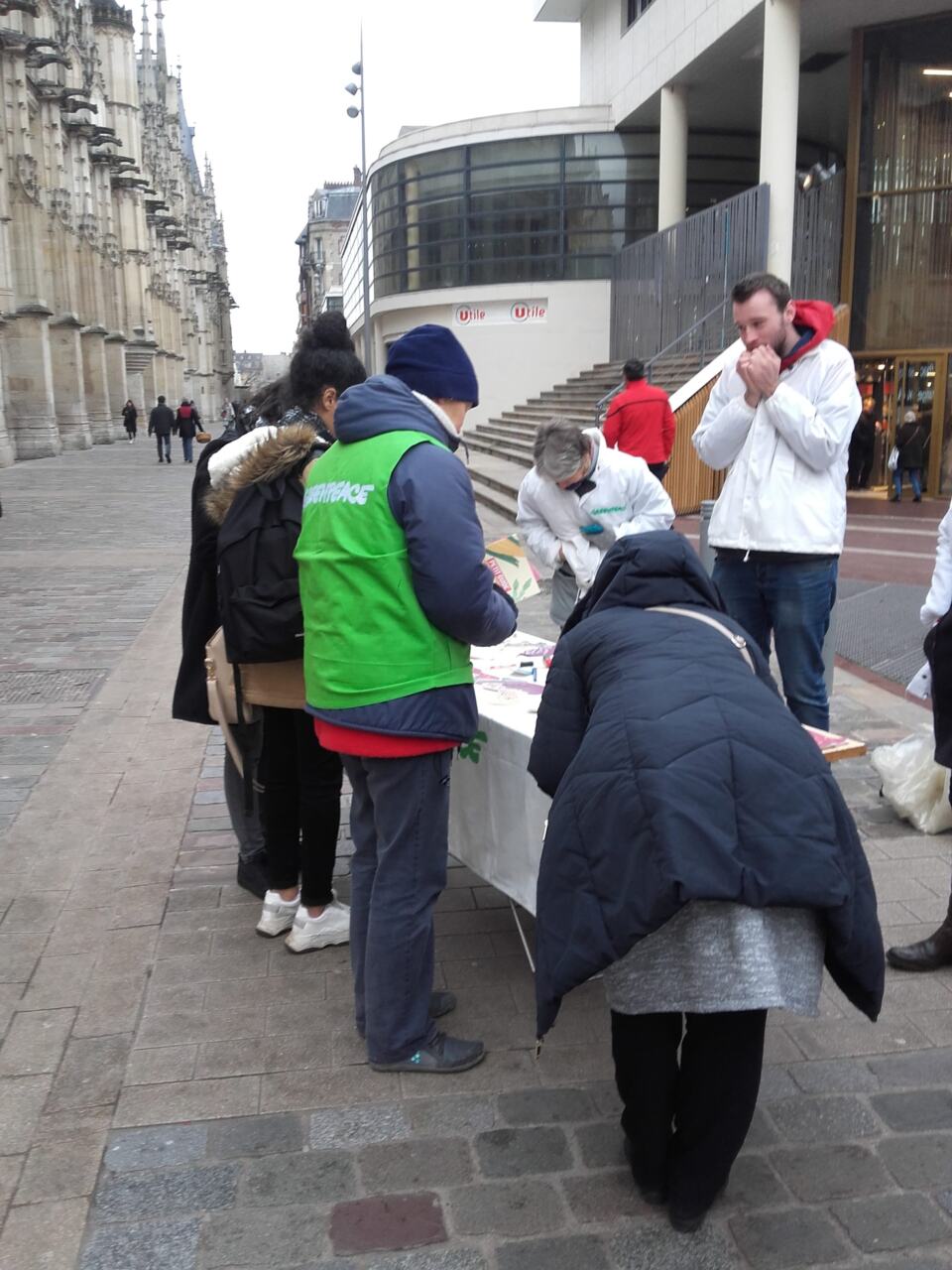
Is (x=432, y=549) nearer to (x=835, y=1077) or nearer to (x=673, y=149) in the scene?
(x=835, y=1077)

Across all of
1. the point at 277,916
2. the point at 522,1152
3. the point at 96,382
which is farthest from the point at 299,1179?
the point at 96,382

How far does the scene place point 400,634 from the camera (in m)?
3.08

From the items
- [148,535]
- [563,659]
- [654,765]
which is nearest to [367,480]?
[563,659]

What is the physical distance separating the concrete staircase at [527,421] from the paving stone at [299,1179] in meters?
15.2

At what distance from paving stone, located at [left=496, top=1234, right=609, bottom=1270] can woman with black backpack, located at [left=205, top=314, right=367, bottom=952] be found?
62.2 inches

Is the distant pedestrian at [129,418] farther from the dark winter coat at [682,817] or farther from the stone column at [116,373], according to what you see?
the dark winter coat at [682,817]

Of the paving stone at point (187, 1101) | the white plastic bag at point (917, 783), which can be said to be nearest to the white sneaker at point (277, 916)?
the paving stone at point (187, 1101)

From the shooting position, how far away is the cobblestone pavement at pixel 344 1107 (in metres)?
2.67

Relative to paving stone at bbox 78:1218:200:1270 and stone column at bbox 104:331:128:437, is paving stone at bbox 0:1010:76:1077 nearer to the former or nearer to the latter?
paving stone at bbox 78:1218:200:1270

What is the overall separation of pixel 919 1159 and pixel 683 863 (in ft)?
4.30

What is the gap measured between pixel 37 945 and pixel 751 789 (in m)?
2.89

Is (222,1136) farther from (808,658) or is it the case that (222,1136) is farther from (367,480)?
(808,658)

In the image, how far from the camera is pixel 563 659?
2.77 m

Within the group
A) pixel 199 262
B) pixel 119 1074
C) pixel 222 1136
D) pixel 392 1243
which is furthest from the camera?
pixel 199 262
